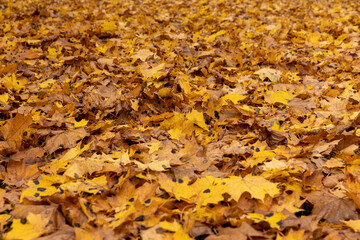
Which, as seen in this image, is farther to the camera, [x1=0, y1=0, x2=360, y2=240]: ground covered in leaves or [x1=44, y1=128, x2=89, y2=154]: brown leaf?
[x1=44, y1=128, x2=89, y2=154]: brown leaf

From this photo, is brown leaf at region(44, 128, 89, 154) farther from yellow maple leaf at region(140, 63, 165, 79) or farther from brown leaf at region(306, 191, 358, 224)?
brown leaf at region(306, 191, 358, 224)

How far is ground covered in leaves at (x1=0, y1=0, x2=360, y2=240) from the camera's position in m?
1.36

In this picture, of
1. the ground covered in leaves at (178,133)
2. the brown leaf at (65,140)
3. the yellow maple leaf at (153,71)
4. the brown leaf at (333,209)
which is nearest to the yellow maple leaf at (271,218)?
the ground covered in leaves at (178,133)

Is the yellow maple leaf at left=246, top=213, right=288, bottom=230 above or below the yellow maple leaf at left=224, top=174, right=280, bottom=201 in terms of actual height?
below

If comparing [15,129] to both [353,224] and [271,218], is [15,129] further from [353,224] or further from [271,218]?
[353,224]

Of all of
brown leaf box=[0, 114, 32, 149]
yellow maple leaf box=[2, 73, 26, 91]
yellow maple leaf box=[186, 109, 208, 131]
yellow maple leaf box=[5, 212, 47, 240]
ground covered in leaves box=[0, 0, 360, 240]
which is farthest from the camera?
yellow maple leaf box=[2, 73, 26, 91]

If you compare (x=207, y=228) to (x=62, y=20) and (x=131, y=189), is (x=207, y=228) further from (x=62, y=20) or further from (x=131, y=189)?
(x=62, y=20)

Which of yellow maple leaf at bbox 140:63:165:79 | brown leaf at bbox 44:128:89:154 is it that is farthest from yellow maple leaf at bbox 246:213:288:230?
yellow maple leaf at bbox 140:63:165:79

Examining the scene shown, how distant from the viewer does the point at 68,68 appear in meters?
3.02

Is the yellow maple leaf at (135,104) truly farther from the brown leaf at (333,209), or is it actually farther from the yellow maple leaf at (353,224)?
the yellow maple leaf at (353,224)

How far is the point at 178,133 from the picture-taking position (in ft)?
6.89

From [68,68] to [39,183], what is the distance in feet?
5.77

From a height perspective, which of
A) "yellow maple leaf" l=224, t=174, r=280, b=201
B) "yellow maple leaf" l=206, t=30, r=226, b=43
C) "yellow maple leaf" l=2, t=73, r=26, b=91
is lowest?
"yellow maple leaf" l=224, t=174, r=280, b=201

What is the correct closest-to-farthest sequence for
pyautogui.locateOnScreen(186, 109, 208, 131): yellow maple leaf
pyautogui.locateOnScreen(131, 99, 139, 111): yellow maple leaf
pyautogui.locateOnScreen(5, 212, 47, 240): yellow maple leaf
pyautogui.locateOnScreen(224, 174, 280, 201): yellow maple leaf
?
pyautogui.locateOnScreen(5, 212, 47, 240): yellow maple leaf, pyautogui.locateOnScreen(224, 174, 280, 201): yellow maple leaf, pyautogui.locateOnScreen(186, 109, 208, 131): yellow maple leaf, pyautogui.locateOnScreen(131, 99, 139, 111): yellow maple leaf
